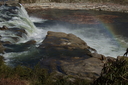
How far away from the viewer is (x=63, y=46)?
39.9 ft

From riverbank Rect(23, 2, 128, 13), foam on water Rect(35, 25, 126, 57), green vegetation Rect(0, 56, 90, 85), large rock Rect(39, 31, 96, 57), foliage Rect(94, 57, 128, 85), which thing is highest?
foliage Rect(94, 57, 128, 85)

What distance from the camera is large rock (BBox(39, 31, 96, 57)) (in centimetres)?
1102

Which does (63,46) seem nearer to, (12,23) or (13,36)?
(13,36)

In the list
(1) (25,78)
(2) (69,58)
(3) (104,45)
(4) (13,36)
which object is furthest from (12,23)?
(1) (25,78)

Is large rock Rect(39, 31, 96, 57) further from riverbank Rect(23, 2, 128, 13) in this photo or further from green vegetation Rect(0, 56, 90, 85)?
riverbank Rect(23, 2, 128, 13)

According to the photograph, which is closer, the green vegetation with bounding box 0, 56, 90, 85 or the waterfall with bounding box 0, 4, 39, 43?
the green vegetation with bounding box 0, 56, 90, 85

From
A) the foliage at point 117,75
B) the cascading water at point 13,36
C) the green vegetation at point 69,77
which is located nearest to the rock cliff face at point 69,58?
the green vegetation at point 69,77

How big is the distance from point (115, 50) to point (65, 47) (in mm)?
5040

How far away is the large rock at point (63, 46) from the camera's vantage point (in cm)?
1102

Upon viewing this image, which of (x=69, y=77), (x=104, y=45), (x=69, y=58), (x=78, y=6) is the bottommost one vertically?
(x=104, y=45)

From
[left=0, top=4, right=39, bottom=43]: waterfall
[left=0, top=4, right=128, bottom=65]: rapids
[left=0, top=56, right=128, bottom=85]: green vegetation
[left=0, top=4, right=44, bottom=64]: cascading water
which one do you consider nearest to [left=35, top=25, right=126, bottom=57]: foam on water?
[left=0, top=4, right=128, bottom=65]: rapids

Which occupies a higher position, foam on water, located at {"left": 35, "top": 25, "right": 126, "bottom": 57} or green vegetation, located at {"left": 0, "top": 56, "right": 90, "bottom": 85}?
green vegetation, located at {"left": 0, "top": 56, "right": 90, "bottom": 85}

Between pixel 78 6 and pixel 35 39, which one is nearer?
pixel 35 39

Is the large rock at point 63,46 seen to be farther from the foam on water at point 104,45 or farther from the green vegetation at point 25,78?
the green vegetation at point 25,78
